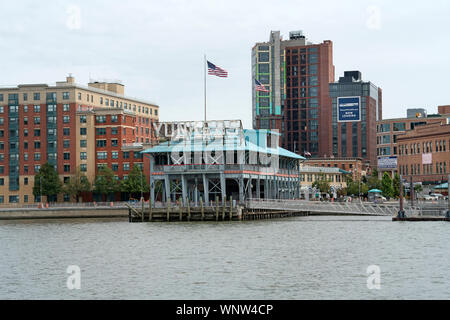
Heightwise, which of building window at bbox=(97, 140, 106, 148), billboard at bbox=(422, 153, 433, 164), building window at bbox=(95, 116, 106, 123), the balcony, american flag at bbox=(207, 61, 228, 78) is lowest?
the balcony

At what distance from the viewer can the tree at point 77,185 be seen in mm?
147500

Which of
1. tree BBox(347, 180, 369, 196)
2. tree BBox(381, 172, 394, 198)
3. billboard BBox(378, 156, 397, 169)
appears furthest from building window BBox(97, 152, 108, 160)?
billboard BBox(378, 156, 397, 169)

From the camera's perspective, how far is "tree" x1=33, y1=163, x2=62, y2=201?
146 metres

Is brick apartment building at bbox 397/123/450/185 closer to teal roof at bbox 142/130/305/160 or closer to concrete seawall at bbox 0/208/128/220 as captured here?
teal roof at bbox 142/130/305/160

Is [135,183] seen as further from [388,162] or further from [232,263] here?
[232,263]

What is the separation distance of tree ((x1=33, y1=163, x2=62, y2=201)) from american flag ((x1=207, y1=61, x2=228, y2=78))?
5632cm

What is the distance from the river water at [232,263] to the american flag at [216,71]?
27.1 metres

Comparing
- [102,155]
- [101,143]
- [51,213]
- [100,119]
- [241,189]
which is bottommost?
[51,213]

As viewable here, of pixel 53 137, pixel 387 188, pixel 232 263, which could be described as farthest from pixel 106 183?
pixel 232 263

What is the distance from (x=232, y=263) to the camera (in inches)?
2025

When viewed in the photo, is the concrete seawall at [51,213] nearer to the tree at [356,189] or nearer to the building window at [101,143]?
the building window at [101,143]

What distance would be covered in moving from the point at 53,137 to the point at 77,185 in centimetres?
1237

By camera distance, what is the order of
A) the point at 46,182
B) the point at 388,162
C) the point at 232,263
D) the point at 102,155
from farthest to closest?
the point at 388,162 → the point at 102,155 → the point at 46,182 → the point at 232,263
